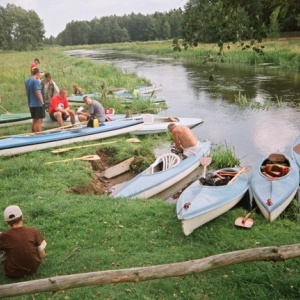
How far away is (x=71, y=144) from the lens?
1042 centimetres

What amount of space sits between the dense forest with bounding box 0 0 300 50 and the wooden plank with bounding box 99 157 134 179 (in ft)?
10.6

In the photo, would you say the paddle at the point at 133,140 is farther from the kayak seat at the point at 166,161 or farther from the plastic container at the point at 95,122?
the kayak seat at the point at 166,161

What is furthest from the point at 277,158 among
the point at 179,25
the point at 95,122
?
the point at 95,122

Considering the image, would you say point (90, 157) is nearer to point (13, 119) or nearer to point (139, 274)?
point (13, 119)

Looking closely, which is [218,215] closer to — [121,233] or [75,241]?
[121,233]

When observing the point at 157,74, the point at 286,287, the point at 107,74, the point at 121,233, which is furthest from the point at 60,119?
the point at 157,74

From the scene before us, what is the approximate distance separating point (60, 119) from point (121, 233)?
649 cm

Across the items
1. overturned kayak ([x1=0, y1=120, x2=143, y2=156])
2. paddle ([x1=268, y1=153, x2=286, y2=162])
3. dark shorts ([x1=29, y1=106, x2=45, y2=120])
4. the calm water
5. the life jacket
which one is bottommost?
the calm water

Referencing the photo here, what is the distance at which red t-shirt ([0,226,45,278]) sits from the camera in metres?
4.45

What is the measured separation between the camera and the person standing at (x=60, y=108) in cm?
1135

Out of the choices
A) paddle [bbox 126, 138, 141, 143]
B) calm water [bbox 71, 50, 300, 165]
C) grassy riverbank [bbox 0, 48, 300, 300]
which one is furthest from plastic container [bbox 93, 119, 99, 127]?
calm water [bbox 71, 50, 300, 165]

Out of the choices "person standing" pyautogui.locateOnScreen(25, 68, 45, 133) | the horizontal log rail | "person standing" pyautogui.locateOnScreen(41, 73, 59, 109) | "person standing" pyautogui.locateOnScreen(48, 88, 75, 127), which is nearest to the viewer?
the horizontal log rail

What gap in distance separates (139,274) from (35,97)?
304 inches

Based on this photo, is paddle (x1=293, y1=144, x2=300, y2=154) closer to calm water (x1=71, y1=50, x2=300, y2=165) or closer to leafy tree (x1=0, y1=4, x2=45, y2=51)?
calm water (x1=71, y1=50, x2=300, y2=165)
